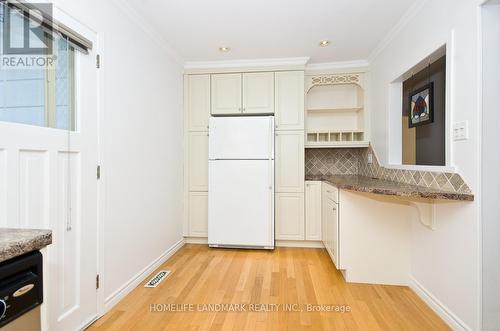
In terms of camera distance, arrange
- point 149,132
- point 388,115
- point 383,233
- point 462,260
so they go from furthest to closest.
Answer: point 388,115, point 149,132, point 383,233, point 462,260

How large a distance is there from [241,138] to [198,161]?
2.30 feet

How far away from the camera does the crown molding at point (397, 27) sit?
2.05 meters

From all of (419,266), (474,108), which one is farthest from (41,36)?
(419,266)

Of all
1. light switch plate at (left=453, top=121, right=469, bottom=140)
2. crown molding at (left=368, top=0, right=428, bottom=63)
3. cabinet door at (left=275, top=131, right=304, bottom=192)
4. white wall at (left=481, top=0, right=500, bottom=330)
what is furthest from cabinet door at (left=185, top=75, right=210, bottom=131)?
white wall at (left=481, top=0, right=500, bottom=330)

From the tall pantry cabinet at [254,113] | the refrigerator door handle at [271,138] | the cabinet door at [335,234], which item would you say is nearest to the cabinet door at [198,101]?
the tall pantry cabinet at [254,113]

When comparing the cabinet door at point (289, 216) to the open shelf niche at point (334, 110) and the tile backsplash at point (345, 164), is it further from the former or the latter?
the open shelf niche at point (334, 110)

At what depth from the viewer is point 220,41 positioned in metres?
2.75

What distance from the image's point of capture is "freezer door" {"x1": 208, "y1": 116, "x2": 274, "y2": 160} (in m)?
3.04

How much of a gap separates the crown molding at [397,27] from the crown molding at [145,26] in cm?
233

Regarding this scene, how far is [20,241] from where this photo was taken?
73 centimetres

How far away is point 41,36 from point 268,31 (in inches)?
73.4

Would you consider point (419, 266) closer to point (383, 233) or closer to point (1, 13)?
point (383, 233)

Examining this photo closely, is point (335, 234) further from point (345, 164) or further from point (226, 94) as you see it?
point (226, 94)

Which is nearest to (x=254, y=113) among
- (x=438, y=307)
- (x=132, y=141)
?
(x=132, y=141)
